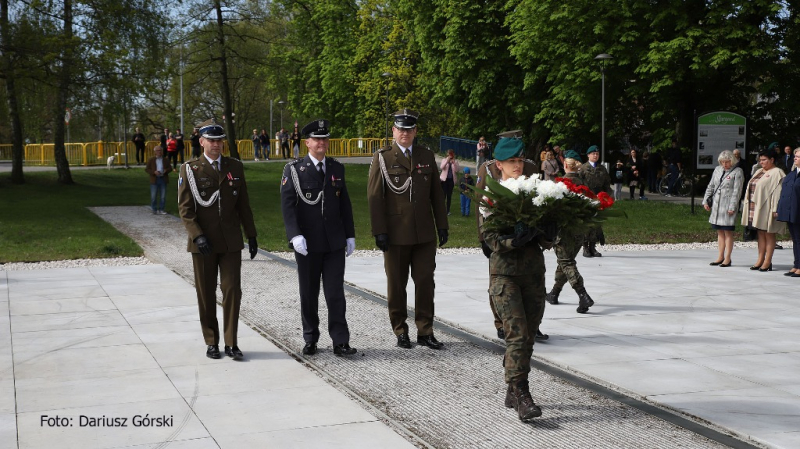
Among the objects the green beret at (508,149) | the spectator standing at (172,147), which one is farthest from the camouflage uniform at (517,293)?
the spectator standing at (172,147)

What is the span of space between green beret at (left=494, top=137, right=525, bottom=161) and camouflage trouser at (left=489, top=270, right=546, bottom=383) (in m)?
1.00

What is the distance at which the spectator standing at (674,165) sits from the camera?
32406 millimetres

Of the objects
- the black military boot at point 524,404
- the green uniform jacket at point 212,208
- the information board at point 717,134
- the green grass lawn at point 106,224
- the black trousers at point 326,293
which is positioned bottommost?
the green grass lawn at point 106,224

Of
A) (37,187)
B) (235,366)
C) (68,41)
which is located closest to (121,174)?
(37,187)

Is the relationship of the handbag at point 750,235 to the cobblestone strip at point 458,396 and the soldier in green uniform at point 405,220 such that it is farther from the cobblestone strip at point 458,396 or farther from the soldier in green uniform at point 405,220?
the soldier in green uniform at point 405,220

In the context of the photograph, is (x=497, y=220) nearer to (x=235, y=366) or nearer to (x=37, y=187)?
(x=235, y=366)

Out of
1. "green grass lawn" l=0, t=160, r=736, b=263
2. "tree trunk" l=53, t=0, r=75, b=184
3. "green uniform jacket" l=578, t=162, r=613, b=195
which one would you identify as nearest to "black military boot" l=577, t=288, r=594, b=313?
"green uniform jacket" l=578, t=162, r=613, b=195

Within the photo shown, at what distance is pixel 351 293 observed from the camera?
39.8 feet

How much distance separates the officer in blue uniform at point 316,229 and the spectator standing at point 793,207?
8.34 metres

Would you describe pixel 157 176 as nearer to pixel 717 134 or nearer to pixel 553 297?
pixel 717 134

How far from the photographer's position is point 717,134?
79.0 feet

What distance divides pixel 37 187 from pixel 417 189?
27.9 meters

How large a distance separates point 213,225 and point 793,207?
30.9 feet

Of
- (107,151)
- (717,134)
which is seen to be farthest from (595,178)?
(107,151)
